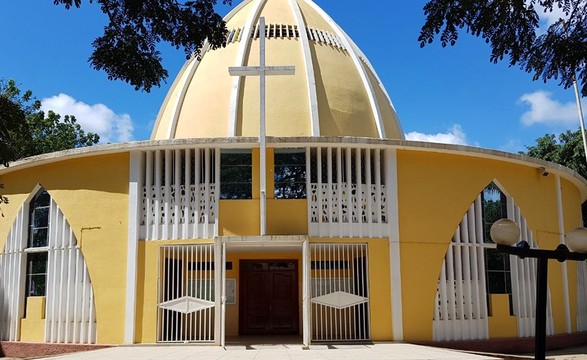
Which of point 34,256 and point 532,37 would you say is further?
point 34,256

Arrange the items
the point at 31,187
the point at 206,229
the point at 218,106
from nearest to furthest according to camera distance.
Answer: the point at 206,229, the point at 31,187, the point at 218,106

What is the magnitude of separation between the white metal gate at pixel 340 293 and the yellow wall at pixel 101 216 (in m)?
4.26

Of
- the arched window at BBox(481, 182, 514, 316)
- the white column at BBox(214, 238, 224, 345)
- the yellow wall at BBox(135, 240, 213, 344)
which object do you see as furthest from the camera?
the arched window at BBox(481, 182, 514, 316)

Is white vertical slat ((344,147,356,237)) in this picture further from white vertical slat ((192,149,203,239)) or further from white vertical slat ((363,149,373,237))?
white vertical slat ((192,149,203,239))

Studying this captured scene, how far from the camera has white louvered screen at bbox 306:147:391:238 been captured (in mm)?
13922

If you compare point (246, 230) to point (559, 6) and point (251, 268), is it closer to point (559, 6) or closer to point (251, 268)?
point (251, 268)

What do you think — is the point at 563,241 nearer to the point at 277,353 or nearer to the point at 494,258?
the point at 494,258

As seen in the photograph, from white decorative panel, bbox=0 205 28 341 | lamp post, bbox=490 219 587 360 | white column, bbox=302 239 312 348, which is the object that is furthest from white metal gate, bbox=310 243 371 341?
lamp post, bbox=490 219 587 360

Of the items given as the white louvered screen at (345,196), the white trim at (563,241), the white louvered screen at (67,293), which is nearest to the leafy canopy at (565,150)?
the white trim at (563,241)

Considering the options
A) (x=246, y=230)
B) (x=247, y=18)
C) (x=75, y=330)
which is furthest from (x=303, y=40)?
(x=75, y=330)

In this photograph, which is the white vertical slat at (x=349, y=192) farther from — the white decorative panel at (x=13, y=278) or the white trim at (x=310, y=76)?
the white decorative panel at (x=13, y=278)

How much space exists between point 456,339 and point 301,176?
4.94m

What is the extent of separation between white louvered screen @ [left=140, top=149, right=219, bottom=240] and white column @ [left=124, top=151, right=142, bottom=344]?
167 mm

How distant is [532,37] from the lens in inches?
252
